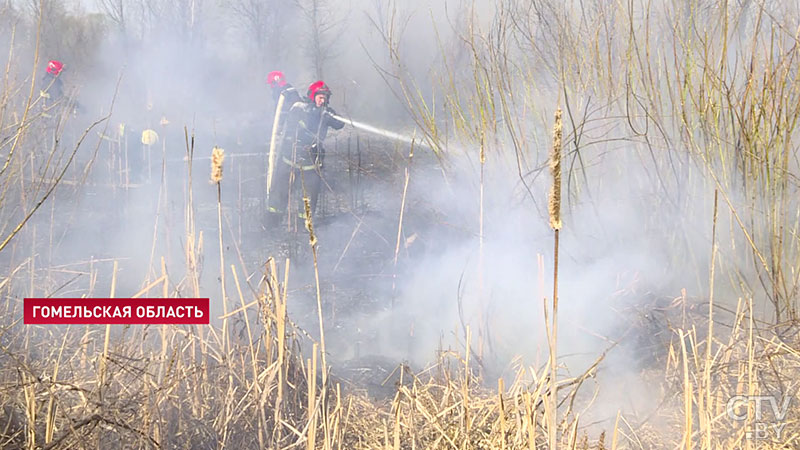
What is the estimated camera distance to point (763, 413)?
9.57 feet

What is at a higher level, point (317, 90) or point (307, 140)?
point (317, 90)

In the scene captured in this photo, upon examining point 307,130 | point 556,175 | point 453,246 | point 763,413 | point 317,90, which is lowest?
point 763,413

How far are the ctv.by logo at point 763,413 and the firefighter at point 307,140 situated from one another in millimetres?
5142

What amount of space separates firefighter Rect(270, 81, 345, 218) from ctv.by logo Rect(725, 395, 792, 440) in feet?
16.9

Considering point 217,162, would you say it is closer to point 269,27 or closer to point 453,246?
point 453,246

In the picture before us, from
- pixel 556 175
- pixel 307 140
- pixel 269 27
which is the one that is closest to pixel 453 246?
pixel 307 140

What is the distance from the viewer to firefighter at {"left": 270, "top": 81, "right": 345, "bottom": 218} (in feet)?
23.6

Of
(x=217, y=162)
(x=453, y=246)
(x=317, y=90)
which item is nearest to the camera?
(x=217, y=162)

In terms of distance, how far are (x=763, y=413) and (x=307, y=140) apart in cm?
567

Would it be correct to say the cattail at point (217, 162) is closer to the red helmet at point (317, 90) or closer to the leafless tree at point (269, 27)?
the red helmet at point (317, 90)

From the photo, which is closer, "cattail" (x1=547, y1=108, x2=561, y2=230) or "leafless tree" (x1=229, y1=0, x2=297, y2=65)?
"cattail" (x1=547, y1=108, x2=561, y2=230)

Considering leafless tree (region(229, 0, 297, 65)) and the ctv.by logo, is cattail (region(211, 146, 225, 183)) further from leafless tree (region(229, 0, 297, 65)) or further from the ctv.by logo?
leafless tree (region(229, 0, 297, 65))

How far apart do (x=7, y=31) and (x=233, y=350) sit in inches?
512

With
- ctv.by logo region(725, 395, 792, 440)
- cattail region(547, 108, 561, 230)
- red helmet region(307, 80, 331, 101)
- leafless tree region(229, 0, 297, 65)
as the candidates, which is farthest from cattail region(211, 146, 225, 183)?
leafless tree region(229, 0, 297, 65)
